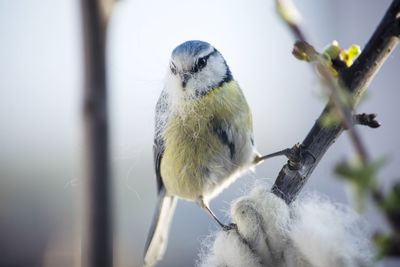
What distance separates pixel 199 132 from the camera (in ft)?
3.13

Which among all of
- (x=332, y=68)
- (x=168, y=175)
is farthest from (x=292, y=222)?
(x=168, y=175)

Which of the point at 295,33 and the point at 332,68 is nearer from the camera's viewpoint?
the point at 295,33

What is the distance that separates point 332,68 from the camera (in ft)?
1.56

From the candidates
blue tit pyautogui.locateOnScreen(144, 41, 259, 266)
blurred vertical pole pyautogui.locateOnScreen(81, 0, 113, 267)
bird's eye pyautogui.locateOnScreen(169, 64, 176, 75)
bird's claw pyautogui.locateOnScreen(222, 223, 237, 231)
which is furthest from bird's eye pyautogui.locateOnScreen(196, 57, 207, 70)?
blurred vertical pole pyautogui.locateOnScreen(81, 0, 113, 267)

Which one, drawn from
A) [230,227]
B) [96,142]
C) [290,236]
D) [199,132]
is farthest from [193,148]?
[96,142]

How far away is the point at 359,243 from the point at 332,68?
0.17m

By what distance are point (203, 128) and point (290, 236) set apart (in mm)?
400

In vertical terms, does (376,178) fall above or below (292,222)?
above

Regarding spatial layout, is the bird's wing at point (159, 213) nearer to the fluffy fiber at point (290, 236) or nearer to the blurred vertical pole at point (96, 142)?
the fluffy fiber at point (290, 236)

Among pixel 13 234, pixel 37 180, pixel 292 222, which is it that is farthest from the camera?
pixel 37 180

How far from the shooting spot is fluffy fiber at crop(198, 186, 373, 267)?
0.50 metres

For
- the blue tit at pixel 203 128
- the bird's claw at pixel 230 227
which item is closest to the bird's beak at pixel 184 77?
the blue tit at pixel 203 128

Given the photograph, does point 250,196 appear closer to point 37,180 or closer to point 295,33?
point 295,33

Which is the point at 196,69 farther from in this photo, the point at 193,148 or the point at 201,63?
the point at 193,148
